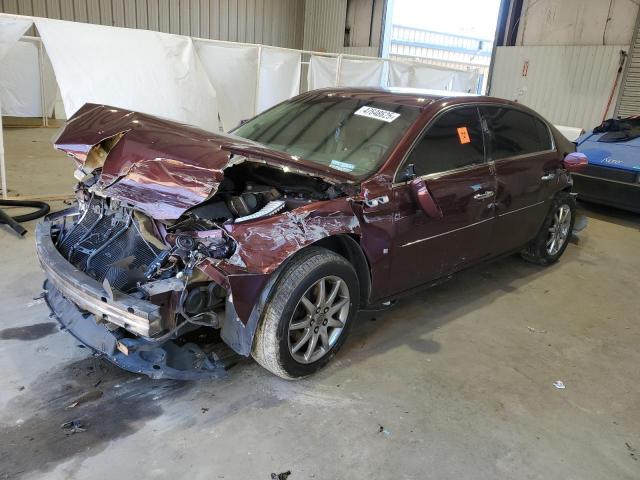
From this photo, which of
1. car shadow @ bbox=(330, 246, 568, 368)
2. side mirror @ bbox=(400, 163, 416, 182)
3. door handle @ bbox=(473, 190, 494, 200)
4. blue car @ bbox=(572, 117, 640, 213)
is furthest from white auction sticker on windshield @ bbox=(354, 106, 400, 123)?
blue car @ bbox=(572, 117, 640, 213)

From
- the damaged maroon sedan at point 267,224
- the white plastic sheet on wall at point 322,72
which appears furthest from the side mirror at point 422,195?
the white plastic sheet on wall at point 322,72

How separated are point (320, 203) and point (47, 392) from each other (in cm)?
164

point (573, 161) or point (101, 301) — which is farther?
point (573, 161)

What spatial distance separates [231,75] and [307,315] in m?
5.15

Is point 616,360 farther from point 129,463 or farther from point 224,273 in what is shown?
point 129,463

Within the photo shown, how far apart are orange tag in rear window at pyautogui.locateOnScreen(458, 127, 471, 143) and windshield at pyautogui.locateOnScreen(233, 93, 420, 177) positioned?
0.37m

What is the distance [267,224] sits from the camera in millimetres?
2336

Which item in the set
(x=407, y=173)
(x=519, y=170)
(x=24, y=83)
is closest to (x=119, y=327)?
(x=407, y=173)

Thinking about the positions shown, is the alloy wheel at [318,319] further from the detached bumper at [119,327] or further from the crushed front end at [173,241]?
the detached bumper at [119,327]

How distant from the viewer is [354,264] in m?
2.84

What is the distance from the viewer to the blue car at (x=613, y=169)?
646 centimetres

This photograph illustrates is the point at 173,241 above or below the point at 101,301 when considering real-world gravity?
above

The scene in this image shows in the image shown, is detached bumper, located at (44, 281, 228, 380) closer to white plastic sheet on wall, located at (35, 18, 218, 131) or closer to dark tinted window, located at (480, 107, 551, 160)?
dark tinted window, located at (480, 107, 551, 160)

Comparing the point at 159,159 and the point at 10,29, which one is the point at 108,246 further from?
the point at 10,29
